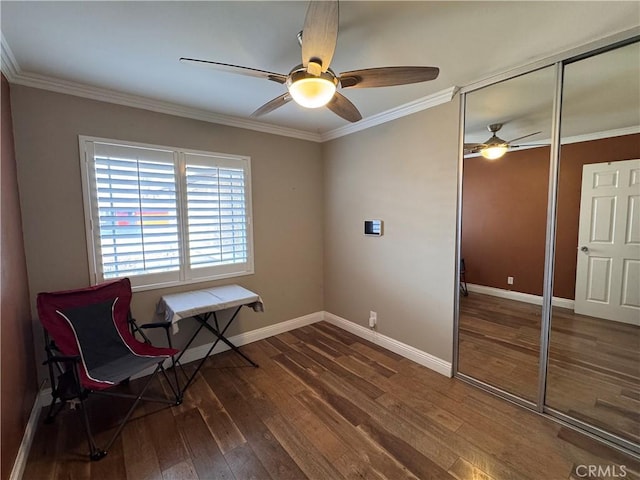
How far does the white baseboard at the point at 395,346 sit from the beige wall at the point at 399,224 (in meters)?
0.05

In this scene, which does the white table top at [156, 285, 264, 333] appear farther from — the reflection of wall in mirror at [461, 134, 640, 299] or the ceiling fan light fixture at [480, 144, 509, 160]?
the ceiling fan light fixture at [480, 144, 509, 160]

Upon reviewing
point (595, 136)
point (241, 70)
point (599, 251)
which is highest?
point (241, 70)

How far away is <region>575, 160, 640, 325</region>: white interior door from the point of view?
73.5 inches

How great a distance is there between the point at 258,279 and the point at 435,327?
1978 mm

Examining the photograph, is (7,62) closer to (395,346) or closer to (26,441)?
(26,441)

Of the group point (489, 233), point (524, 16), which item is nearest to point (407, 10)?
point (524, 16)

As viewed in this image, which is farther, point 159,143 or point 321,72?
point 159,143

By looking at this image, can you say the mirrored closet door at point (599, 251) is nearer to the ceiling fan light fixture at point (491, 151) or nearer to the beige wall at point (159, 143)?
the ceiling fan light fixture at point (491, 151)

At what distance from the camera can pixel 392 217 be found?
294 cm

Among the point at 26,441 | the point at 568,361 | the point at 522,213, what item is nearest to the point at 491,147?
the point at 522,213

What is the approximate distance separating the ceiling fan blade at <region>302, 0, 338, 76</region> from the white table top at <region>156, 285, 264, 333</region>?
1964 millimetres

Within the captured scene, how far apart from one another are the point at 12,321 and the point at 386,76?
2.65 m

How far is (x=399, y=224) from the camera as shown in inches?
113

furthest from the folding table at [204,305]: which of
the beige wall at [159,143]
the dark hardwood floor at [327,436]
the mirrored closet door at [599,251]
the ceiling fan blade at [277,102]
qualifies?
the mirrored closet door at [599,251]
